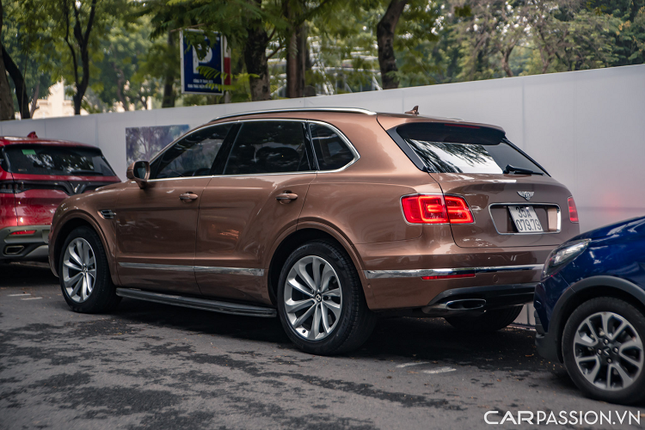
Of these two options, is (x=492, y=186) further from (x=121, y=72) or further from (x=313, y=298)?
(x=121, y=72)

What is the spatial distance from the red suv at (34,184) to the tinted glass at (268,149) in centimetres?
384

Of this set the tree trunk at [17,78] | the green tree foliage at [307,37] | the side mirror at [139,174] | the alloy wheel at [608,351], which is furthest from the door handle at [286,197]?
the tree trunk at [17,78]

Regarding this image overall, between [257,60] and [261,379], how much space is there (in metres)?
9.27

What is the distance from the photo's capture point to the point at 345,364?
5.23 m

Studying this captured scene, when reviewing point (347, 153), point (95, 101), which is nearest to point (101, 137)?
point (347, 153)

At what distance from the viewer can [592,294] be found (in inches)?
173

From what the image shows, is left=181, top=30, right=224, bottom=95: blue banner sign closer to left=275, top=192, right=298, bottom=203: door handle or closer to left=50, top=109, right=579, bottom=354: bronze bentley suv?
left=50, top=109, right=579, bottom=354: bronze bentley suv

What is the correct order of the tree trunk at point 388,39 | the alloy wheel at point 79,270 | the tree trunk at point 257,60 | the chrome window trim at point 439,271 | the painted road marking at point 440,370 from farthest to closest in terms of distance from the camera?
the tree trunk at point 388,39 → the tree trunk at point 257,60 → the alloy wheel at point 79,270 → the painted road marking at point 440,370 → the chrome window trim at point 439,271

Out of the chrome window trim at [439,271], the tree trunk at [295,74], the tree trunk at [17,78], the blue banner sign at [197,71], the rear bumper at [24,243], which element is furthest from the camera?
the tree trunk at [17,78]

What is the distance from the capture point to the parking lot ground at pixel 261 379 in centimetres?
399

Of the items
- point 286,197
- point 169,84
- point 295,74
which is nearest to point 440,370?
point 286,197

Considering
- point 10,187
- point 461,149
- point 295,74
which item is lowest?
point 10,187

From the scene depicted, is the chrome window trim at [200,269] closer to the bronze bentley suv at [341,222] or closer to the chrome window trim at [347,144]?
the bronze bentley suv at [341,222]

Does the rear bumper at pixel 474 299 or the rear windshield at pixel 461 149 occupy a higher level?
the rear windshield at pixel 461 149
